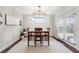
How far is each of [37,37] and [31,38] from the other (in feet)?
1.31

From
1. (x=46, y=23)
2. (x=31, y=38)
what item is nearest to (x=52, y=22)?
(x=46, y=23)
